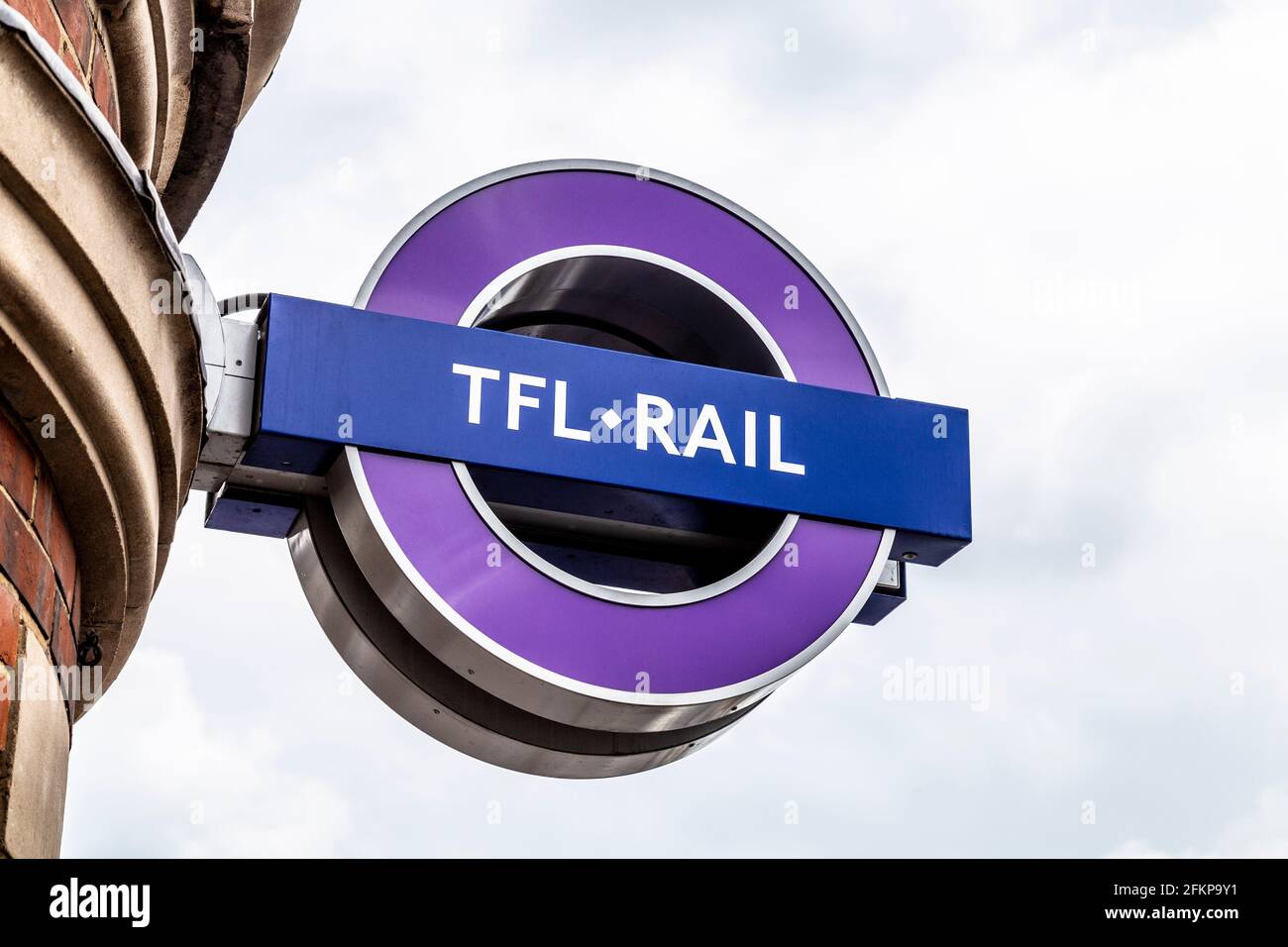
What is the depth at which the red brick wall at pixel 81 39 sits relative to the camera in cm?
300

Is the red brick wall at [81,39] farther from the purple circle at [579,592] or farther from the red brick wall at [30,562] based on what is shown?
the purple circle at [579,592]

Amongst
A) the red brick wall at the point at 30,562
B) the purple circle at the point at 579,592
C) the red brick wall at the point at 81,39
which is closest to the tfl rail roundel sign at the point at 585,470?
the purple circle at the point at 579,592

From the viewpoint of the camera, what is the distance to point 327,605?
4.86 m

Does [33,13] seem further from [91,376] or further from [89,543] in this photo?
[89,543]

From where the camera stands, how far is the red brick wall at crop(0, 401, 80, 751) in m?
2.73

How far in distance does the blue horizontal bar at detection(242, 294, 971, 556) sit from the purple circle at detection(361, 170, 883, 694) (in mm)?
114

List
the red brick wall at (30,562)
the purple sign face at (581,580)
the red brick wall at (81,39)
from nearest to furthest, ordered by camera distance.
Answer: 1. the red brick wall at (30,562)
2. the red brick wall at (81,39)
3. the purple sign face at (581,580)

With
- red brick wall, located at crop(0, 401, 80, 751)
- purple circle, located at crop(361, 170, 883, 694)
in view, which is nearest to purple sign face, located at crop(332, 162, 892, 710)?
purple circle, located at crop(361, 170, 883, 694)

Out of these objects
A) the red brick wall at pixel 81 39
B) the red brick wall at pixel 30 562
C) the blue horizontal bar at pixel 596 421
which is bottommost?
the red brick wall at pixel 30 562

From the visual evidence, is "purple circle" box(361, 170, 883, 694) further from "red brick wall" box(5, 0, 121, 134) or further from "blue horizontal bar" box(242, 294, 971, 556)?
"red brick wall" box(5, 0, 121, 134)

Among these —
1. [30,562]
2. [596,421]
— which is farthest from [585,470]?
[30,562]

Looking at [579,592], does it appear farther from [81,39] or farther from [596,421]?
[81,39]
